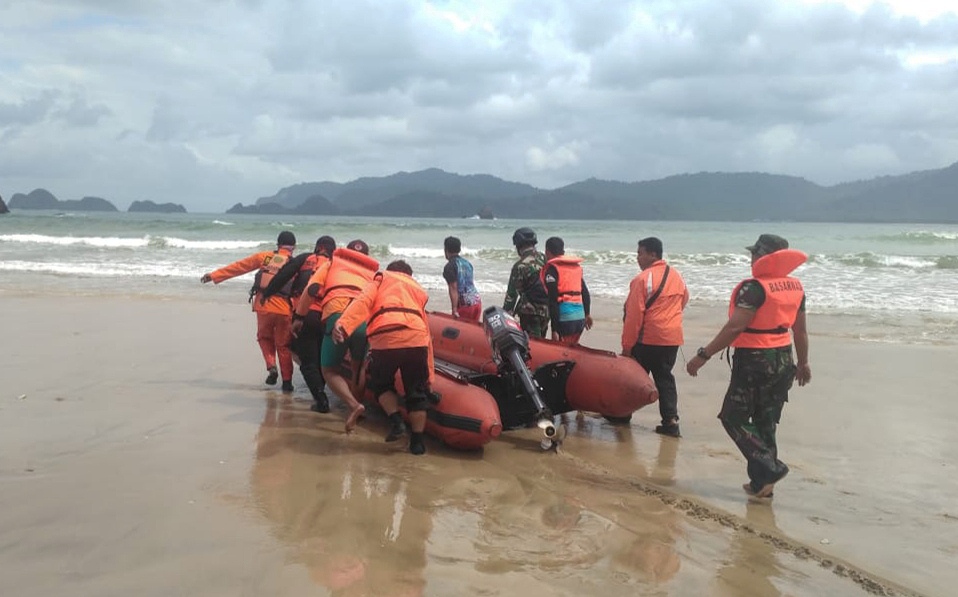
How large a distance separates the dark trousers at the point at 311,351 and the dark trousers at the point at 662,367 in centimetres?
258

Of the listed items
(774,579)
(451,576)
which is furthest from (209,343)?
(774,579)

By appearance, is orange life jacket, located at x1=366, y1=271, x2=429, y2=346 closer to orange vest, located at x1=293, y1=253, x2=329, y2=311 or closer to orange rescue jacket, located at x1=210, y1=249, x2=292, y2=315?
orange vest, located at x1=293, y1=253, x2=329, y2=311

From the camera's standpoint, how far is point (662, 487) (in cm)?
481

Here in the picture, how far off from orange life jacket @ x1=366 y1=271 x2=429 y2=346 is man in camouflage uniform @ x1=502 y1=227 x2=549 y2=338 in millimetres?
1928

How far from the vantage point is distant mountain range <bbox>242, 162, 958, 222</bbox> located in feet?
401

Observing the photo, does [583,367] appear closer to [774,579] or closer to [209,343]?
[774,579]

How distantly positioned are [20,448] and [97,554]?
6.15 feet

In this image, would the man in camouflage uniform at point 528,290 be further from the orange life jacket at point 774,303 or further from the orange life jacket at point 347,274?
the orange life jacket at point 774,303

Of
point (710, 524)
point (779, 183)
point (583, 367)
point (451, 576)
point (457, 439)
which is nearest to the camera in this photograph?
point (451, 576)

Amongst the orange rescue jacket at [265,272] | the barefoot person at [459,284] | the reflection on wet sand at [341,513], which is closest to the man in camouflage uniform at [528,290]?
the barefoot person at [459,284]

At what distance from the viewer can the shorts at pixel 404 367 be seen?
5.04 m

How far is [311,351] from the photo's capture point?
641cm

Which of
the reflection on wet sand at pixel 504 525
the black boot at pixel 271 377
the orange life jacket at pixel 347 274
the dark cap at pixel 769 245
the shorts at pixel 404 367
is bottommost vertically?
the reflection on wet sand at pixel 504 525

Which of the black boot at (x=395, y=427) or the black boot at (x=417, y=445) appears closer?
the black boot at (x=417, y=445)
